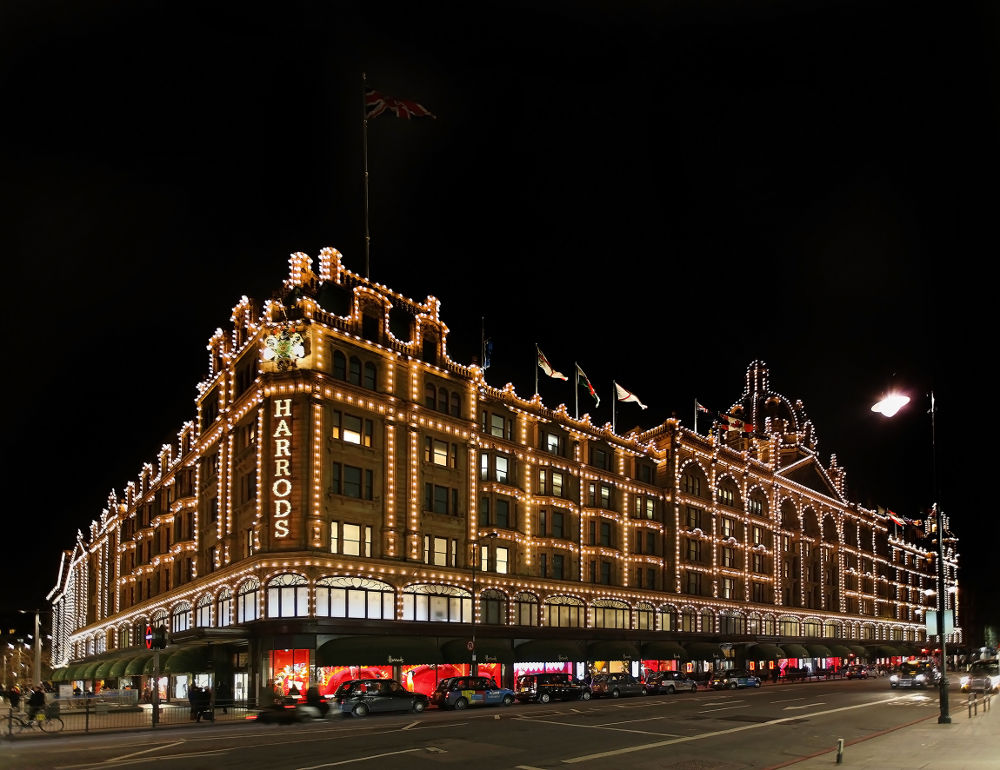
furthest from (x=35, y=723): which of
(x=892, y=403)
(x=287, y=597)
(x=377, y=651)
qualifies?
(x=892, y=403)

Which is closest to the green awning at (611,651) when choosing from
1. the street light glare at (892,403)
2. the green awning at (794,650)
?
the green awning at (794,650)

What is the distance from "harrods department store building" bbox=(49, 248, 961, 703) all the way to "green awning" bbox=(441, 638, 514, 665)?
0.14 m

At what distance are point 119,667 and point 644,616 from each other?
41571mm

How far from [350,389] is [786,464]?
67051 mm

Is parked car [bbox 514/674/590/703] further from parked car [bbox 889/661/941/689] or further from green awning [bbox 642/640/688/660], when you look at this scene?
parked car [bbox 889/661/941/689]

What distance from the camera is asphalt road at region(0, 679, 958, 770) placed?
76.6ft

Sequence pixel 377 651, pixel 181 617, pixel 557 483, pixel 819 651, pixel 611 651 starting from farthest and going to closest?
pixel 819 651 < pixel 557 483 < pixel 611 651 < pixel 181 617 < pixel 377 651

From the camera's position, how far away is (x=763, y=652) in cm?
8544

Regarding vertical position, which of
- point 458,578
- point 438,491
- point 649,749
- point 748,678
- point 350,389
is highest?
point 350,389

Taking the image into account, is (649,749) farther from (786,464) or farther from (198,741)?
(786,464)

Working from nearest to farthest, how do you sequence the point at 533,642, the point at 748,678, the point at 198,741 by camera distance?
the point at 198,741, the point at 533,642, the point at 748,678

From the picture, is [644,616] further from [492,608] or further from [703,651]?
[492,608]

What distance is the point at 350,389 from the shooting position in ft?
172

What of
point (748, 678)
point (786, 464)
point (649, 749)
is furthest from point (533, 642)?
point (786, 464)
